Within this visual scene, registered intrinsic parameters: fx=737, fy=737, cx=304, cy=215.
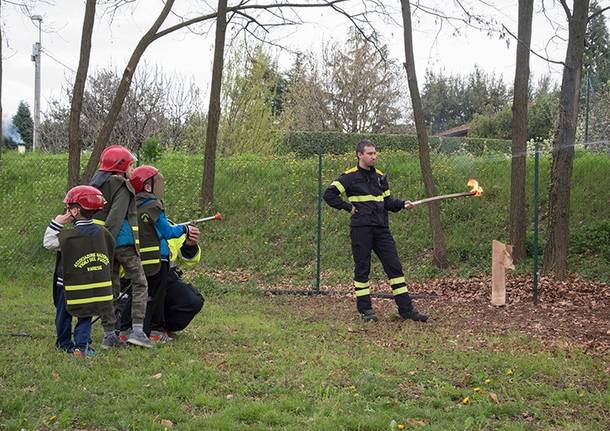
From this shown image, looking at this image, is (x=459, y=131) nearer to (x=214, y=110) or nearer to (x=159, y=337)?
(x=214, y=110)

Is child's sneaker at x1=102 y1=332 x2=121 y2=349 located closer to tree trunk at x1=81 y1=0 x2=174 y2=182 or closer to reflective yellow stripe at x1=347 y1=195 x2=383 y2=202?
reflective yellow stripe at x1=347 y1=195 x2=383 y2=202

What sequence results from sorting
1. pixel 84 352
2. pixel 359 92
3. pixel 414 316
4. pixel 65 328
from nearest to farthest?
pixel 84 352 < pixel 65 328 < pixel 414 316 < pixel 359 92

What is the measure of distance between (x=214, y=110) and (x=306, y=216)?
299 centimetres

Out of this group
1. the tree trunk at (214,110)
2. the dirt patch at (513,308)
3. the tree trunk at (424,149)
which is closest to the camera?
the dirt patch at (513,308)

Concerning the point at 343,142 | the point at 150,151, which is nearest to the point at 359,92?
the point at 343,142

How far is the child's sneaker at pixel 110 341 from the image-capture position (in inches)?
269

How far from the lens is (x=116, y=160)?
272 inches

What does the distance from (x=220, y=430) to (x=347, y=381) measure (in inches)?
54.7

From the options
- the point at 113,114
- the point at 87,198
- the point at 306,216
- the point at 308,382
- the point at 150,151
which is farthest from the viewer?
the point at 150,151

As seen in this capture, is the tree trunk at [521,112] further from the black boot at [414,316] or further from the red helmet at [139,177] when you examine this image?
the red helmet at [139,177]

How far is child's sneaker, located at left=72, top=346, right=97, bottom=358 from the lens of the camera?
641cm

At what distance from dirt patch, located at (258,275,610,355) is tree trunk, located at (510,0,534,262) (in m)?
1.23

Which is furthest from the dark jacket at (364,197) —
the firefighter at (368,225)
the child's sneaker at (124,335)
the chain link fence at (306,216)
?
the chain link fence at (306,216)

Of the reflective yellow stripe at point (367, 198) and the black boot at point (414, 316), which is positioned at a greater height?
the reflective yellow stripe at point (367, 198)
